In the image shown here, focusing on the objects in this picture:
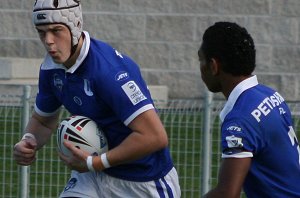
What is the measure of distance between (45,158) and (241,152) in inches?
173

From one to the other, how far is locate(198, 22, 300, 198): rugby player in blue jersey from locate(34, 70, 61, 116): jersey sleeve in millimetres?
1512

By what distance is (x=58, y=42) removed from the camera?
6586mm

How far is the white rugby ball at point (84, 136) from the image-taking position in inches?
263

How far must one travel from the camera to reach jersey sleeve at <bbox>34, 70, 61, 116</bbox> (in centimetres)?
705

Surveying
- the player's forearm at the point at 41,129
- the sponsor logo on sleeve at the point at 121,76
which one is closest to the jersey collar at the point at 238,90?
the sponsor logo on sleeve at the point at 121,76

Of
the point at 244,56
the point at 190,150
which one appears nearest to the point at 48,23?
the point at 244,56

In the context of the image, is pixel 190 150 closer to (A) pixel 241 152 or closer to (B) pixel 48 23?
(B) pixel 48 23

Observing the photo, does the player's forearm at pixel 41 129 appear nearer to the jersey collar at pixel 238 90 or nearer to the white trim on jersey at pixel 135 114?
the white trim on jersey at pixel 135 114

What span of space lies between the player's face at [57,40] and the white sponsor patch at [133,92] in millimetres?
376

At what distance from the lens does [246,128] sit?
215 inches

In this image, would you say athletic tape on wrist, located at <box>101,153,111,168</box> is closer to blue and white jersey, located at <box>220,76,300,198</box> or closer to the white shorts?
the white shorts

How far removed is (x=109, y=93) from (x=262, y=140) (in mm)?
1270

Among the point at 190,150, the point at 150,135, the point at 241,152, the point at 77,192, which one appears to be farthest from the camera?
the point at 190,150

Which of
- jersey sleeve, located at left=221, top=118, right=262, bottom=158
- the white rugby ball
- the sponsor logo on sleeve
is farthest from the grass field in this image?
jersey sleeve, located at left=221, top=118, right=262, bottom=158
